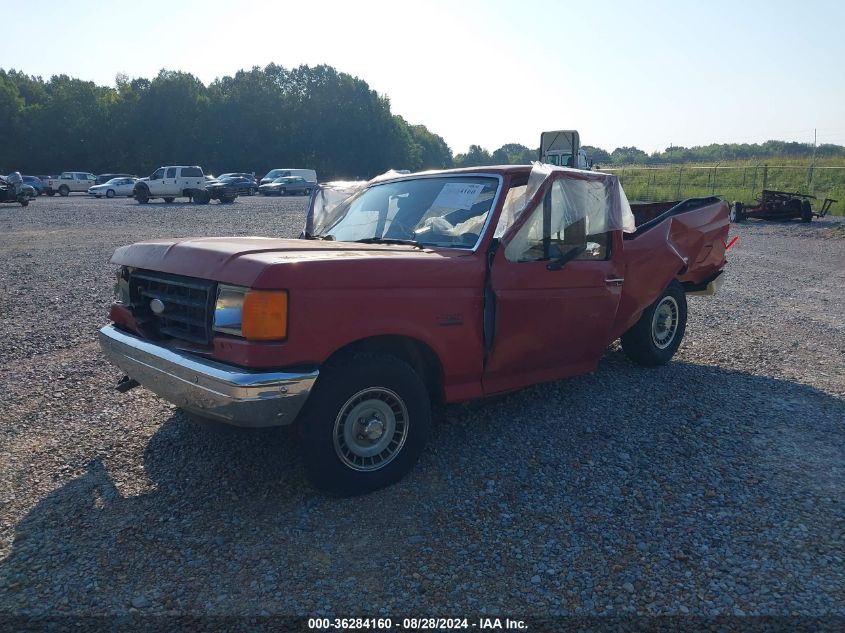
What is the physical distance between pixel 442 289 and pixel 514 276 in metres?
0.62

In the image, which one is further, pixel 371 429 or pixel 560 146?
pixel 560 146

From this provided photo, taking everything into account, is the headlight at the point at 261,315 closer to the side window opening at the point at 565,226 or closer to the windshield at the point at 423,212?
the windshield at the point at 423,212

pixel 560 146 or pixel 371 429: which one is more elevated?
pixel 560 146

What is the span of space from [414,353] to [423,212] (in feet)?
3.81

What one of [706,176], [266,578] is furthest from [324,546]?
[706,176]

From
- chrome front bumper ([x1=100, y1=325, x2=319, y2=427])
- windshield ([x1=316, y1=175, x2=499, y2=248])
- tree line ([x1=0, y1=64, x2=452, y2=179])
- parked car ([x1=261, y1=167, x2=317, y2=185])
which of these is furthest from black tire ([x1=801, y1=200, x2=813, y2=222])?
tree line ([x1=0, y1=64, x2=452, y2=179])

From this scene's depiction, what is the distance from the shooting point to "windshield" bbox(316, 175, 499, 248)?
173 inches

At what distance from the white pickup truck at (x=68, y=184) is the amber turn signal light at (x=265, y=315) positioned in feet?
160

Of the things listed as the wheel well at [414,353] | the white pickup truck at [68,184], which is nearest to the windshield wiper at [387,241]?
the wheel well at [414,353]

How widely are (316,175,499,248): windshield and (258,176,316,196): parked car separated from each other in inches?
1604

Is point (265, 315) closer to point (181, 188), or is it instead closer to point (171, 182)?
point (181, 188)

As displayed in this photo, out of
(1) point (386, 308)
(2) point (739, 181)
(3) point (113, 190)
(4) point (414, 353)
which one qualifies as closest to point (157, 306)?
(1) point (386, 308)

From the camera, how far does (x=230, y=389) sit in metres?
3.16

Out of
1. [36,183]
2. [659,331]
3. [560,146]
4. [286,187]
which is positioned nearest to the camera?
[659,331]
